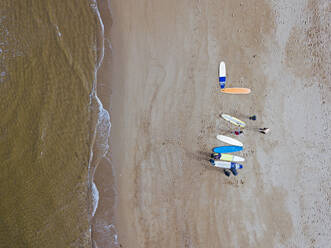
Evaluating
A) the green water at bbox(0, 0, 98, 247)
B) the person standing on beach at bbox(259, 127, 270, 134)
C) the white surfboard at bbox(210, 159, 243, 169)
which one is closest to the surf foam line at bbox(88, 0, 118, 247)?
the green water at bbox(0, 0, 98, 247)

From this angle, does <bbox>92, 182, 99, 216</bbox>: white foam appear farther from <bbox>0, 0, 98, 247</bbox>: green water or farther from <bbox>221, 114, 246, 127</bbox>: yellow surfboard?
<bbox>221, 114, 246, 127</bbox>: yellow surfboard

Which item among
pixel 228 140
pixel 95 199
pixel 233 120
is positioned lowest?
pixel 95 199

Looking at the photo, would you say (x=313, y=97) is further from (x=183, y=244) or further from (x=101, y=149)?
(x=101, y=149)

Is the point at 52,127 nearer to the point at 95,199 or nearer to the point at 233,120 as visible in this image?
the point at 95,199

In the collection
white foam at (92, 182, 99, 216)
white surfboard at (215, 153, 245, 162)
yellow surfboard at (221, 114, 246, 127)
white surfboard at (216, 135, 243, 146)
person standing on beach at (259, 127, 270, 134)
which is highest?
yellow surfboard at (221, 114, 246, 127)

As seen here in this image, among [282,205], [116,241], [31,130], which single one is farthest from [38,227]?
[282,205]

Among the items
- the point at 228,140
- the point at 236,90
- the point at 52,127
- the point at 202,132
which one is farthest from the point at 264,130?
the point at 52,127
